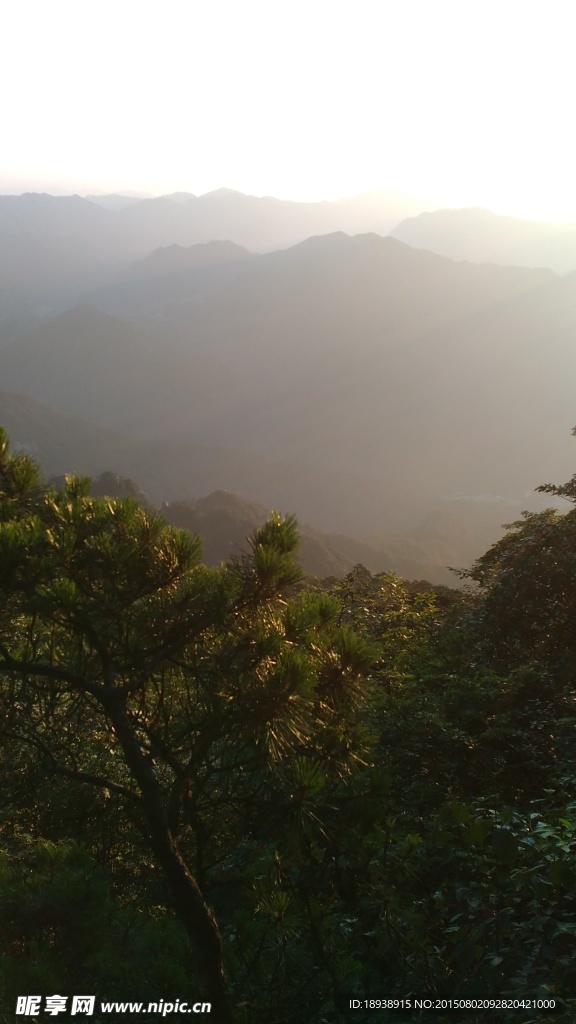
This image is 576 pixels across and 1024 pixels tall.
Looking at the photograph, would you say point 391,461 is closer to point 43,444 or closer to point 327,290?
point 43,444

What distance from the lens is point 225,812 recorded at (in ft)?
11.1

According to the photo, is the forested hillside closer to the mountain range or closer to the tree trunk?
the tree trunk

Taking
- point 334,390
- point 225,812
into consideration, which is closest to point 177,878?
point 225,812

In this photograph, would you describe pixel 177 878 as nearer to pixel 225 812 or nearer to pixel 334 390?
pixel 225 812

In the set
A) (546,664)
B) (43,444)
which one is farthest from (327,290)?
(546,664)

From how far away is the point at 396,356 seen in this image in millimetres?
157375

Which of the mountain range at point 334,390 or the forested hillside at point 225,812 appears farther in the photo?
the mountain range at point 334,390

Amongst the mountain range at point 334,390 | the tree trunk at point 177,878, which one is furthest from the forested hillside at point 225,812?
the mountain range at point 334,390

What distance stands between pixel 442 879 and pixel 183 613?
2.40 metres

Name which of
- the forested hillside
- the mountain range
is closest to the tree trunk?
the forested hillside

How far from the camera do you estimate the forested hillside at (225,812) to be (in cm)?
242

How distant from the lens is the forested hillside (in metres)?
2.42

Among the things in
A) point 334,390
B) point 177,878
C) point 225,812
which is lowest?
point 177,878

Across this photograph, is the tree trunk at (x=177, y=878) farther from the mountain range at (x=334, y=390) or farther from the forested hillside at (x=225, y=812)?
the mountain range at (x=334, y=390)
